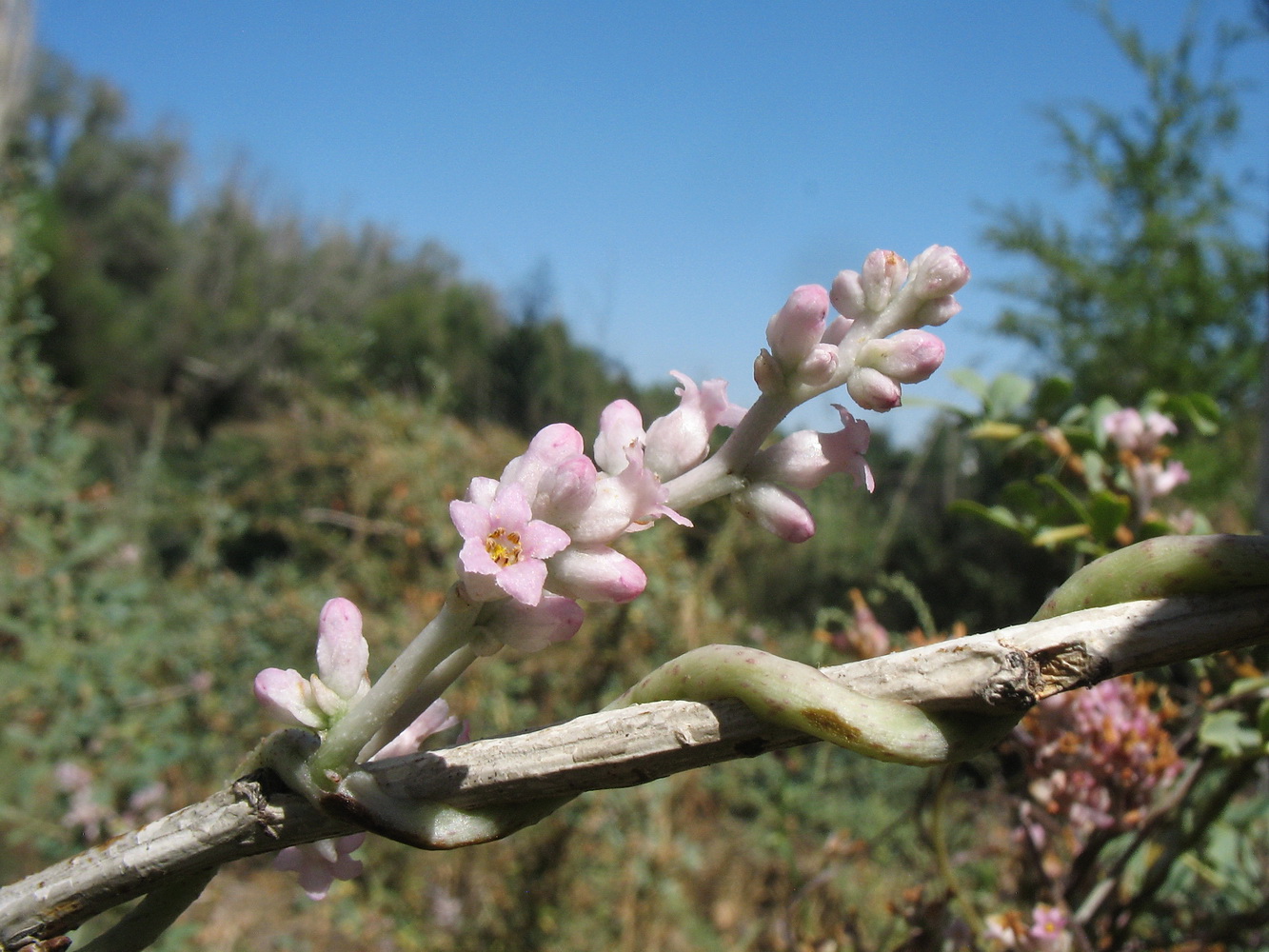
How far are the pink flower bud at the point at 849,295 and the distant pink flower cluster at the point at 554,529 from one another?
170 millimetres

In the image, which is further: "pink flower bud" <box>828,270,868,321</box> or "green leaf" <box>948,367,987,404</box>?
"green leaf" <box>948,367,987,404</box>

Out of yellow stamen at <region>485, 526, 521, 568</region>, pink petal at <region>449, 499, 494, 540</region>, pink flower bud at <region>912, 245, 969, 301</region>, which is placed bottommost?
yellow stamen at <region>485, 526, 521, 568</region>

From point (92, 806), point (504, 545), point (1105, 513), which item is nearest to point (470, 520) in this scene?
point (504, 545)

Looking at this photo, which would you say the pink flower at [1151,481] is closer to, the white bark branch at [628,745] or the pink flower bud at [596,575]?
the white bark branch at [628,745]

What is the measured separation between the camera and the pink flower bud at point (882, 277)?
79 cm

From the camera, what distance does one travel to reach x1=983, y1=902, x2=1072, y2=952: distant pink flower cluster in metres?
1.33

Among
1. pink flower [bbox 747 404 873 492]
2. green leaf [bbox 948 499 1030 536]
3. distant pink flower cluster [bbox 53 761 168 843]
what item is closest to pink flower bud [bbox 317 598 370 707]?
pink flower [bbox 747 404 873 492]

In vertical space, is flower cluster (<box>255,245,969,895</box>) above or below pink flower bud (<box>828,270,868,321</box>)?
below

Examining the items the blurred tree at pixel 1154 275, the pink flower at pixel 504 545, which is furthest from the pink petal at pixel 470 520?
the blurred tree at pixel 1154 275

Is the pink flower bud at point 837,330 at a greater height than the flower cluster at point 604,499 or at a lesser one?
greater

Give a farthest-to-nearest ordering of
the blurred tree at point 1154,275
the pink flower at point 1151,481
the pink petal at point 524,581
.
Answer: the blurred tree at point 1154,275, the pink flower at point 1151,481, the pink petal at point 524,581

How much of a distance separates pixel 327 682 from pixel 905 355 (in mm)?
549

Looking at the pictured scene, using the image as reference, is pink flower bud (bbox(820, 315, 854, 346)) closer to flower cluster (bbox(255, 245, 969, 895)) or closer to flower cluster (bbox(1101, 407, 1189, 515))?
flower cluster (bbox(255, 245, 969, 895))

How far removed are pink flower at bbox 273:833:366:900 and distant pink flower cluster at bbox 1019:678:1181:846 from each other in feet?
3.47
